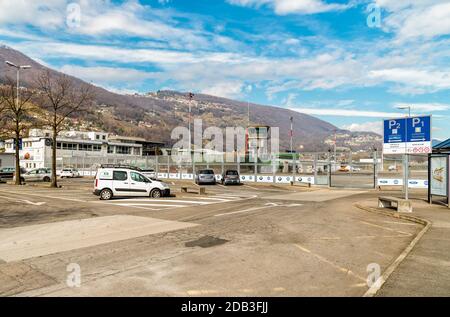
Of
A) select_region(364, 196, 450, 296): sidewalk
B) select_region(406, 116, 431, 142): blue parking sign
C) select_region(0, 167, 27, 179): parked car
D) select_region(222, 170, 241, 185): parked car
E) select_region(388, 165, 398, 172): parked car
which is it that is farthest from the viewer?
select_region(0, 167, 27, 179): parked car

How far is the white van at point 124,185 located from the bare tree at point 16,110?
63.4ft

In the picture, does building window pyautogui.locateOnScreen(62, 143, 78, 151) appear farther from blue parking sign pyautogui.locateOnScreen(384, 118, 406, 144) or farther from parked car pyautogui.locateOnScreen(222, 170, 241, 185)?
blue parking sign pyautogui.locateOnScreen(384, 118, 406, 144)

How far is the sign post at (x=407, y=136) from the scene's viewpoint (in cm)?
1653

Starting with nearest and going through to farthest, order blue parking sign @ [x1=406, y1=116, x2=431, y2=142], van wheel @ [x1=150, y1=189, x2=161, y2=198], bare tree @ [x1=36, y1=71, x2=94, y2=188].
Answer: blue parking sign @ [x1=406, y1=116, x2=431, y2=142] → van wheel @ [x1=150, y1=189, x2=161, y2=198] → bare tree @ [x1=36, y1=71, x2=94, y2=188]

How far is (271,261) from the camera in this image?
7723 millimetres

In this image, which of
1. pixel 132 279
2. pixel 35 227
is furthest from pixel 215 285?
pixel 35 227

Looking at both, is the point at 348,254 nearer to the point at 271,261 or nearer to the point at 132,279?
the point at 271,261

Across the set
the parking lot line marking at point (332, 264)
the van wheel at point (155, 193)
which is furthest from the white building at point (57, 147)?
the parking lot line marking at point (332, 264)

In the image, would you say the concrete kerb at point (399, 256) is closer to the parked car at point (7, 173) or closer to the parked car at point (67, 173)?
the parked car at point (7, 173)

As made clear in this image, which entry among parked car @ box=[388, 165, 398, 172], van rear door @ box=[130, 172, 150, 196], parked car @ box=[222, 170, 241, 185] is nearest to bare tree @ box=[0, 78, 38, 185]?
parked car @ box=[222, 170, 241, 185]

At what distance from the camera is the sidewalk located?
5.88 meters

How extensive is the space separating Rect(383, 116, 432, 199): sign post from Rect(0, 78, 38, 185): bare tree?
31880mm

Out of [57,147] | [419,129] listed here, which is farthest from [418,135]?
[57,147]

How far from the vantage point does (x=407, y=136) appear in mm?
17094
